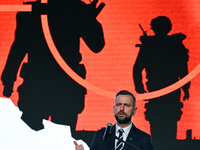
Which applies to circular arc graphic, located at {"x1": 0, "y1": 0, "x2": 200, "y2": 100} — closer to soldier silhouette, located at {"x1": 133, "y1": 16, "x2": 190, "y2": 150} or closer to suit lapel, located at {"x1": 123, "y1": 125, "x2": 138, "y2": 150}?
soldier silhouette, located at {"x1": 133, "y1": 16, "x2": 190, "y2": 150}

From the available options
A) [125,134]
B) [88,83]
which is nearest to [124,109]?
[125,134]

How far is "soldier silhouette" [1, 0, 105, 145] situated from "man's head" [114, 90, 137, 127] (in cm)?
91

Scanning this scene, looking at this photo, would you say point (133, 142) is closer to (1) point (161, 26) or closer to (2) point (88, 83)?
(2) point (88, 83)

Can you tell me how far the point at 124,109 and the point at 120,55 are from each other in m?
0.98

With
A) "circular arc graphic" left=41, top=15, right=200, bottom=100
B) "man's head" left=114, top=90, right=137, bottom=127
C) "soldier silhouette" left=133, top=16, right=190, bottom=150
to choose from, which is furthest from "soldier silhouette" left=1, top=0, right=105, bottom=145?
"man's head" left=114, top=90, right=137, bottom=127

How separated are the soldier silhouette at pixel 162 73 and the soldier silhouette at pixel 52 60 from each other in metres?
0.44

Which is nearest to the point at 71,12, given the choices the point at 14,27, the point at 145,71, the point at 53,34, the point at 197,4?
the point at 53,34

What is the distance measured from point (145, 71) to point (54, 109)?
911 mm

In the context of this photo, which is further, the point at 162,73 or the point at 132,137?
the point at 162,73

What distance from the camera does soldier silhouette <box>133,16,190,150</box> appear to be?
3.13m

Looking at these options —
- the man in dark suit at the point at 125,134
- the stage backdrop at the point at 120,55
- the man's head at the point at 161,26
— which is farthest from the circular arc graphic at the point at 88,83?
the man in dark suit at the point at 125,134

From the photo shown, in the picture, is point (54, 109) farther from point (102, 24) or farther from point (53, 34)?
point (102, 24)

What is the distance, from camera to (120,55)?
126 inches

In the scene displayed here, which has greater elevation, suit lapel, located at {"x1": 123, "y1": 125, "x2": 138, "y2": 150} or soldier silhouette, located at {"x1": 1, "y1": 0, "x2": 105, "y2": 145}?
soldier silhouette, located at {"x1": 1, "y1": 0, "x2": 105, "y2": 145}
